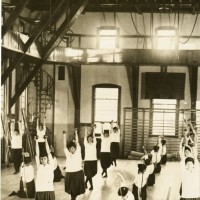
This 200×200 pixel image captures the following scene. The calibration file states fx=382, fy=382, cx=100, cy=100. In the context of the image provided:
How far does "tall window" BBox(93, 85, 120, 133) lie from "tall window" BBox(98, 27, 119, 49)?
1.92m

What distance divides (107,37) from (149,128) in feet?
14.8

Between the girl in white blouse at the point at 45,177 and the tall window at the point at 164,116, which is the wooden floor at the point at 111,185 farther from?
the tall window at the point at 164,116

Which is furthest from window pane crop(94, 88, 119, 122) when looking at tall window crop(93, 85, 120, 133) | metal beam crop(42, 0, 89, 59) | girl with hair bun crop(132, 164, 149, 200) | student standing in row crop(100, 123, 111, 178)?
girl with hair bun crop(132, 164, 149, 200)

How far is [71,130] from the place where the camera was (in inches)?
680

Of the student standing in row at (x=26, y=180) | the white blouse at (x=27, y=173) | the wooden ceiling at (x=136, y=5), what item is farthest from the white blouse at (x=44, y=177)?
the wooden ceiling at (x=136, y=5)

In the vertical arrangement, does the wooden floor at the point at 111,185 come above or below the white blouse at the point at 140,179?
below

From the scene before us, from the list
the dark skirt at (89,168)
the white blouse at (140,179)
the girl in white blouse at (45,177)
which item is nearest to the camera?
the girl in white blouse at (45,177)

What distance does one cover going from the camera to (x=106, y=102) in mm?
17297

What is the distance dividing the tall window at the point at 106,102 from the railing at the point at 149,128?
561 mm

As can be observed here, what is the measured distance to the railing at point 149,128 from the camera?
16.8 metres

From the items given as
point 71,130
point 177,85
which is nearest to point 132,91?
point 177,85

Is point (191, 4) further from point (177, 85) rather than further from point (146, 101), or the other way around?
point (146, 101)

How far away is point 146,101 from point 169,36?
3.05 meters

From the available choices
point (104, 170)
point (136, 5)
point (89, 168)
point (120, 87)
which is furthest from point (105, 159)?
point (136, 5)
